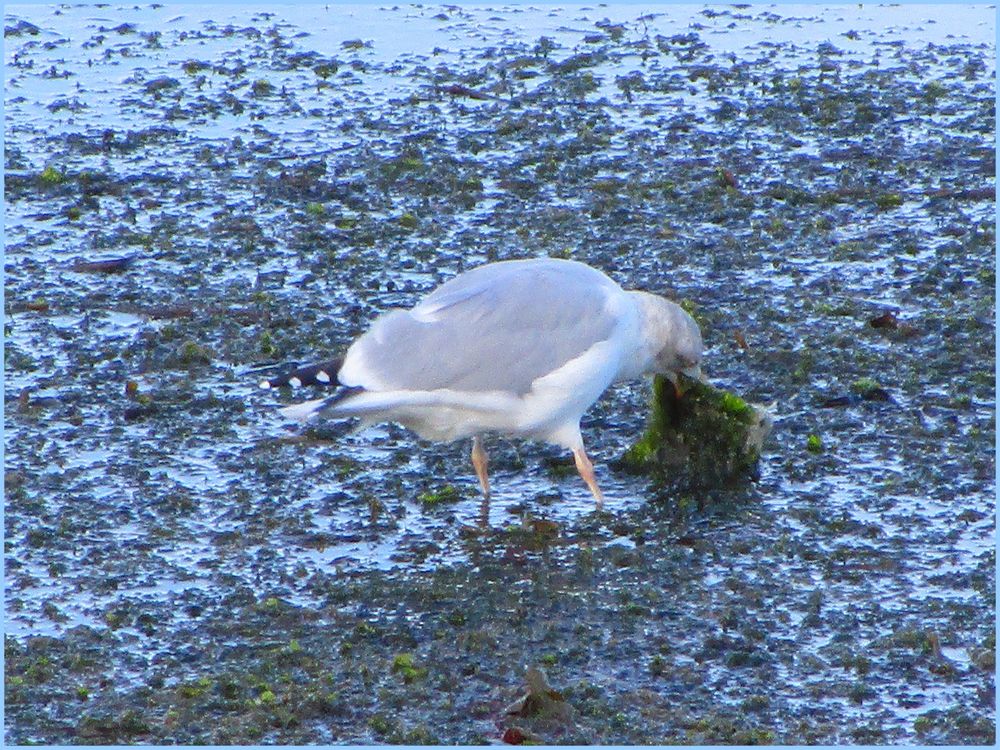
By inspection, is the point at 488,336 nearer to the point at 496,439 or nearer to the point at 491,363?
the point at 491,363

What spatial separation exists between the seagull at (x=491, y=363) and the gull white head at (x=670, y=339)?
229 mm

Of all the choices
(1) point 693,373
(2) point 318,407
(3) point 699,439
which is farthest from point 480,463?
(1) point 693,373

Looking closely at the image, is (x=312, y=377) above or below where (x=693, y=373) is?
above

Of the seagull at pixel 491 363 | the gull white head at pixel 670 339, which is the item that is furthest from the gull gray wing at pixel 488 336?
the gull white head at pixel 670 339

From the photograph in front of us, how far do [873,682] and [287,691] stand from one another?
6.47 feet

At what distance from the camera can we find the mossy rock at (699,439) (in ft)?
24.3

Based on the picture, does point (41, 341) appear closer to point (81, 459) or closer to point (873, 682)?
point (81, 459)

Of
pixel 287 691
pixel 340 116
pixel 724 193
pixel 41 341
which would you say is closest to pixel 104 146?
pixel 340 116

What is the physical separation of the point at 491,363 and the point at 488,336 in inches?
4.6

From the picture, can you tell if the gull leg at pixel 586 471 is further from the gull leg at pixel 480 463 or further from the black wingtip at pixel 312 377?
the black wingtip at pixel 312 377

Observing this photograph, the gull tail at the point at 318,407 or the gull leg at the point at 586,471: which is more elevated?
the gull tail at the point at 318,407

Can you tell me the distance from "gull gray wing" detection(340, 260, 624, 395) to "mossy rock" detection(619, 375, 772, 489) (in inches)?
21.3

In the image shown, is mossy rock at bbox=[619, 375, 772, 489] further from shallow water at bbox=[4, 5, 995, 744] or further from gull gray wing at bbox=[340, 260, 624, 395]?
gull gray wing at bbox=[340, 260, 624, 395]

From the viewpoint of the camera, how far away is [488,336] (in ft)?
23.5
